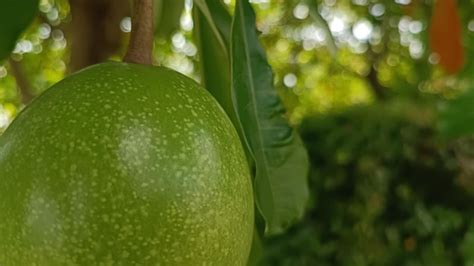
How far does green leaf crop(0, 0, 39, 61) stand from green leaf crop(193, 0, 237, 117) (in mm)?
213

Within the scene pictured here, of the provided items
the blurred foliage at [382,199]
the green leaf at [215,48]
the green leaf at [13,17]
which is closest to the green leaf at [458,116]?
the green leaf at [215,48]

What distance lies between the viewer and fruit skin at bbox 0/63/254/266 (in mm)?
719

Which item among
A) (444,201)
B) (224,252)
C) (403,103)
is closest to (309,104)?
(403,103)

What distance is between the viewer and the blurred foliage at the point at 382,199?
9.23 ft

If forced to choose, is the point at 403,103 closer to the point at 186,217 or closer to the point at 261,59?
the point at 261,59

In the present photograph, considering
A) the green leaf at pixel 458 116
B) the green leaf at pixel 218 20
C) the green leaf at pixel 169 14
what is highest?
the green leaf at pixel 218 20

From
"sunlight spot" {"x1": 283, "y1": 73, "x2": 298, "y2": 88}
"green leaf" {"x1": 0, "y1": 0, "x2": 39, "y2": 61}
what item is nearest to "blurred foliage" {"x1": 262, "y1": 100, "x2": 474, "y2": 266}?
"sunlight spot" {"x1": 283, "y1": 73, "x2": 298, "y2": 88}

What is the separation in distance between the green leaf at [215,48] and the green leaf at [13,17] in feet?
0.70

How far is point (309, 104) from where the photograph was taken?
188 inches

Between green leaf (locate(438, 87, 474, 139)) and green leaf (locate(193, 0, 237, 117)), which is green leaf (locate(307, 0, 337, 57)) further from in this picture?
green leaf (locate(438, 87, 474, 139))

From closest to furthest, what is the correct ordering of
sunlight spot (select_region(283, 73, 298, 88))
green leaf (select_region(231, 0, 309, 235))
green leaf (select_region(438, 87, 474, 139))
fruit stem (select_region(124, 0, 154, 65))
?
1. fruit stem (select_region(124, 0, 154, 65))
2. green leaf (select_region(231, 0, 309, 235))
3. green leaf (select_region(438, 87, 474, 139))
4. sunlight spot (select_region(283, 73, 298, 88))

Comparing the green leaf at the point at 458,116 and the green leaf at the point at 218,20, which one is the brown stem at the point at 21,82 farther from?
the green leaf at the point at 218,20

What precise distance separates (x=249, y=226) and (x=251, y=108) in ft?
0.73

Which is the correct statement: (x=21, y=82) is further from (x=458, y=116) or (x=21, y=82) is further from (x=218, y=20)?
(x=218, y=20)
